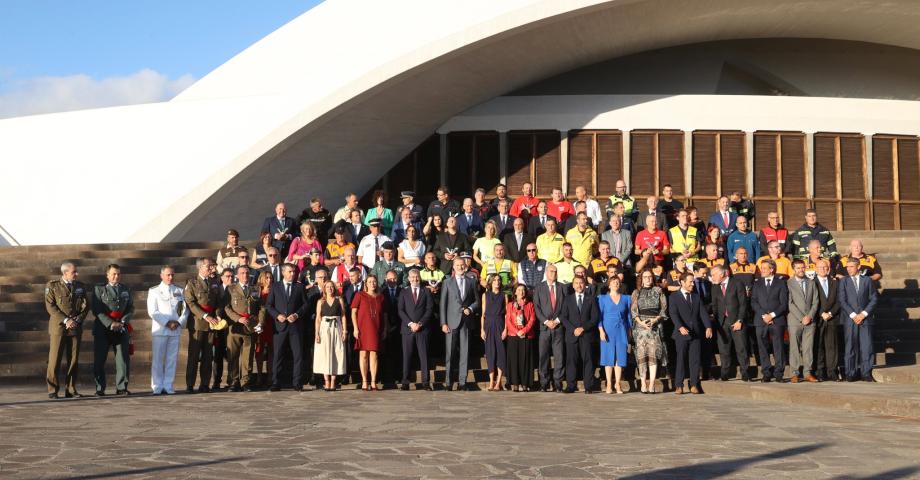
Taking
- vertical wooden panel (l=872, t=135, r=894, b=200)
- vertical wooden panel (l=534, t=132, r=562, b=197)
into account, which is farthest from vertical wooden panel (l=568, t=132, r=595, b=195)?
vertical wooden panel (l=872, t=135, r=894, b=200)

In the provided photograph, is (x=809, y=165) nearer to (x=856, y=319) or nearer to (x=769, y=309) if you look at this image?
(x=856, y=319)

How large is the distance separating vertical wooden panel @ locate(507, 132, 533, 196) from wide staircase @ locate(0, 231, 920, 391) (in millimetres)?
6318

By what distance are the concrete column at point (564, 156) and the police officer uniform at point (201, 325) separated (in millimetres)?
10881

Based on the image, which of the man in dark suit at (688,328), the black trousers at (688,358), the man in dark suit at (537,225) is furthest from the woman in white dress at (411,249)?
the black trousers at (688,358)

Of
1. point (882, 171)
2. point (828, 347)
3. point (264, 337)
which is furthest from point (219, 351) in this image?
point (882, 171)

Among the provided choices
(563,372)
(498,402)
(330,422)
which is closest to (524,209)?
(563,372)

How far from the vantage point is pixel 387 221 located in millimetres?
14648

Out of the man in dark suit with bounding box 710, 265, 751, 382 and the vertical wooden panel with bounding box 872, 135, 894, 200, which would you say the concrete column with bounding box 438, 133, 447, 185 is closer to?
the vertical wooden panel with bounding box 872, 135, 894, 200

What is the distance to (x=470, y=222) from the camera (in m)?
14.3

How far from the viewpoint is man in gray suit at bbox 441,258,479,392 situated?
39.4ft

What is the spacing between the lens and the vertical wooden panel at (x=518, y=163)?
21.5 meters

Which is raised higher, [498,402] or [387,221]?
[387,221]

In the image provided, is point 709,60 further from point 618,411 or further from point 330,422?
point 330,422

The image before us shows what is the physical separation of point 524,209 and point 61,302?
21.5 ft
